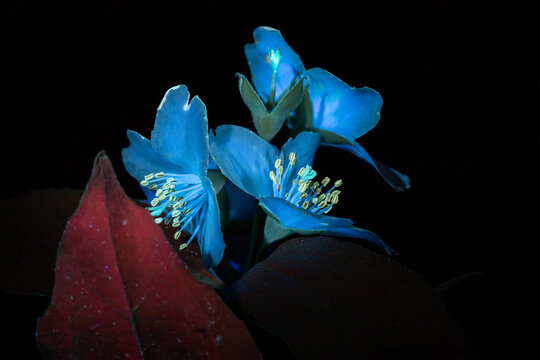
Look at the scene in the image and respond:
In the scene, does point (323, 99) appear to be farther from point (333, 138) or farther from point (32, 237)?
point (32, 237)

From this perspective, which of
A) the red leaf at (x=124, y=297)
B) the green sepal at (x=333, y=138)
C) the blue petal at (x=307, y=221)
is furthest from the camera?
the green sepal at (x=333, y=138)

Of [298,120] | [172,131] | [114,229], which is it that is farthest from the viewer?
[298,120]

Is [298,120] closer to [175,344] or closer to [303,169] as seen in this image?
[303,169]

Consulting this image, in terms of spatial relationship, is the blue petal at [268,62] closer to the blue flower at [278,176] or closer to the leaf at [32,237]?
the blue flower at [278,176]

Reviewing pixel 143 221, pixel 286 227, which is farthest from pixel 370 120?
pixel 143 221

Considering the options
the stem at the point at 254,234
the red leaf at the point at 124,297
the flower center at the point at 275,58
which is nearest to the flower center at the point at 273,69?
the flower center at the point at 275,58
